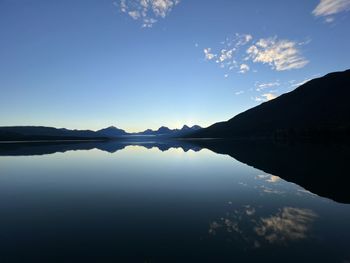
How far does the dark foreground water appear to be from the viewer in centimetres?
1334

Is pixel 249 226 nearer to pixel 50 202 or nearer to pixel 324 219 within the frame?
pixel 324 219

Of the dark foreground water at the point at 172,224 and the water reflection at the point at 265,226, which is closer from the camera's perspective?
the dark foreground water at the point at 172,224

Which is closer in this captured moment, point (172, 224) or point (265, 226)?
point (265, 226)

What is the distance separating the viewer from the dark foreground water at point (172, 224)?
43.8 feet

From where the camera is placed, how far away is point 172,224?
18.1 meters

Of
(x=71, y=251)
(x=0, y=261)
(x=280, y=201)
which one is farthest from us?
(x=280, y=201)

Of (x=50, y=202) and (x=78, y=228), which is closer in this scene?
(x=78, y=228)

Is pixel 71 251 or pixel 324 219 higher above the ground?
pixel 71 251

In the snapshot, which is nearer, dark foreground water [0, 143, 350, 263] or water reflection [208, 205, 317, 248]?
dark foreground water [0, 143, 350, 263]

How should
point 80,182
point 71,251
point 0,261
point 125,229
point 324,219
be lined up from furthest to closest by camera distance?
point 80,182 < point 324,219 < point 125,229 < point 71,251 < point 0,261

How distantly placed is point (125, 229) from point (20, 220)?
892 cm

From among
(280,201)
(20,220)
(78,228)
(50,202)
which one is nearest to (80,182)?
(50,202)

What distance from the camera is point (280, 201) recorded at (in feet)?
81.5

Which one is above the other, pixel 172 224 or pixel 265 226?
pixel 172 224
